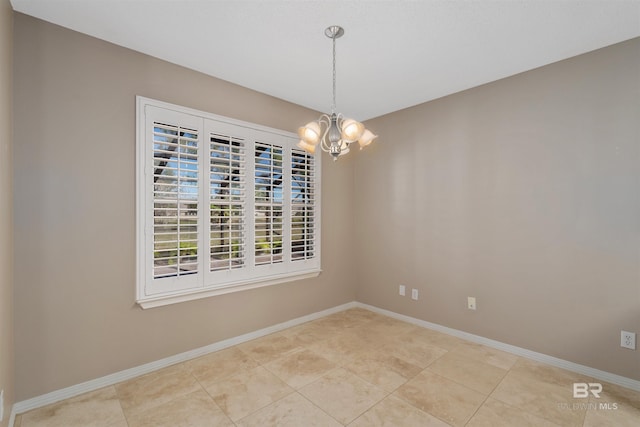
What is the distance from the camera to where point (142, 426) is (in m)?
1.83

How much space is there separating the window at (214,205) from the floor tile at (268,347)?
0.58 m

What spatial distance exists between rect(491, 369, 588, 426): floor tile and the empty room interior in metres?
0.02

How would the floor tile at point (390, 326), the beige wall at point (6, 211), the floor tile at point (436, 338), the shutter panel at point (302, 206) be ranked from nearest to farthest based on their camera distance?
the beige wall at point (6, 211) → the floor tile at point (436, 338) → the floor tile at point (390, 326) → the shutter panel at point (302, 206)

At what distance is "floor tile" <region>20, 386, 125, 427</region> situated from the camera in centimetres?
186

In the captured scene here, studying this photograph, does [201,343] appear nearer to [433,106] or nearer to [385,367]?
[385,367]

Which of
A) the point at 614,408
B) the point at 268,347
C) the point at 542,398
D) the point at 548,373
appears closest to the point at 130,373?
the point at 268,347

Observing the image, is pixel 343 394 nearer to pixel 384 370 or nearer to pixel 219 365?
pixel 384 370

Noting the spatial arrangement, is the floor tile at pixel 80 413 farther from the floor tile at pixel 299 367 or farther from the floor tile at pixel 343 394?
the floor tile at pixel 343 394

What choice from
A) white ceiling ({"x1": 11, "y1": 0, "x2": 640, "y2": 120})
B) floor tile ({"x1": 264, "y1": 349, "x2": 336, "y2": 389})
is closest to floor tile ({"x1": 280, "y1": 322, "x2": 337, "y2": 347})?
floor tile ({"x1": 264, "y1": 349, "x2": 336, "y2": 389})

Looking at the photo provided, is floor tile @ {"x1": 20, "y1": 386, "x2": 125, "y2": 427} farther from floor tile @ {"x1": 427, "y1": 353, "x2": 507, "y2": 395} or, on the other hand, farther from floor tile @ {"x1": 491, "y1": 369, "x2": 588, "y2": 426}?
floor tile @ {"x1": 491, "y1": 369, "x2": 588, "y2": 426}

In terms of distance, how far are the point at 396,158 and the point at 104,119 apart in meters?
3.03

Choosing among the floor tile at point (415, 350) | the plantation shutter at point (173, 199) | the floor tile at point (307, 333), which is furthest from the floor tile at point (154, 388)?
the floor tile at point (415, 350)

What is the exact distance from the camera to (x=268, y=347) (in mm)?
2924

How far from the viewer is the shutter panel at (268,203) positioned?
313 centimetres
